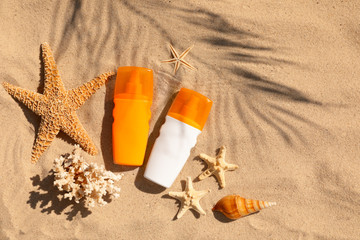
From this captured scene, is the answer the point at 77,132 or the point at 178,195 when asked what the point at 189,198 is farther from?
the point at 77,132

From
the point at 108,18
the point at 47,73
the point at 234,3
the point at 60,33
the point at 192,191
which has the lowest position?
the point at 192,191

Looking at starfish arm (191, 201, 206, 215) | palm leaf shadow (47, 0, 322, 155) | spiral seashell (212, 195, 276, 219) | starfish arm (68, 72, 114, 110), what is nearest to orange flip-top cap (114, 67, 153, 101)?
starfish arm (68, 72, 114, 110)

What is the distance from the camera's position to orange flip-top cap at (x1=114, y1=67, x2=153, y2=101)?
1.83m

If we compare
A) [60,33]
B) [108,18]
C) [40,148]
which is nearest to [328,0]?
[108,18]

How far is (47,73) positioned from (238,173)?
1.35 meters

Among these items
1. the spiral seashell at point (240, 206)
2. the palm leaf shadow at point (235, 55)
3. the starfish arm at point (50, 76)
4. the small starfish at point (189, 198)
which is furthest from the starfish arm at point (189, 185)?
the starfish arm at point (50, 76)

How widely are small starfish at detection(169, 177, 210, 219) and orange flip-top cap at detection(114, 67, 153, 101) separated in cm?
62

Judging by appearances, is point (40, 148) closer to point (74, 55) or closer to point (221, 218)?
point (74, 55)

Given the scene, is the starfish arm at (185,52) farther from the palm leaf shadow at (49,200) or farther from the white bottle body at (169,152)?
the palm leaf shadow at (49,200)

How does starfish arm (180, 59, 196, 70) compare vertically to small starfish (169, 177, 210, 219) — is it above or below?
above

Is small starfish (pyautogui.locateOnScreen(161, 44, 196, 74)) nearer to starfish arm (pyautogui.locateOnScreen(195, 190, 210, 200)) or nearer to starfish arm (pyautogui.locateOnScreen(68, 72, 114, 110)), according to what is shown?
starfish arm (pyautogui.locateOnScreen(68, 72, 114, 110))

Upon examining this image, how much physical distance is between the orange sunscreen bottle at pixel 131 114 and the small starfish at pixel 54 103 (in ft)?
0.59

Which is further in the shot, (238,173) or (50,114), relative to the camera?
(238,173)

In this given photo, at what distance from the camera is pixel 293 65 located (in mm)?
1938
